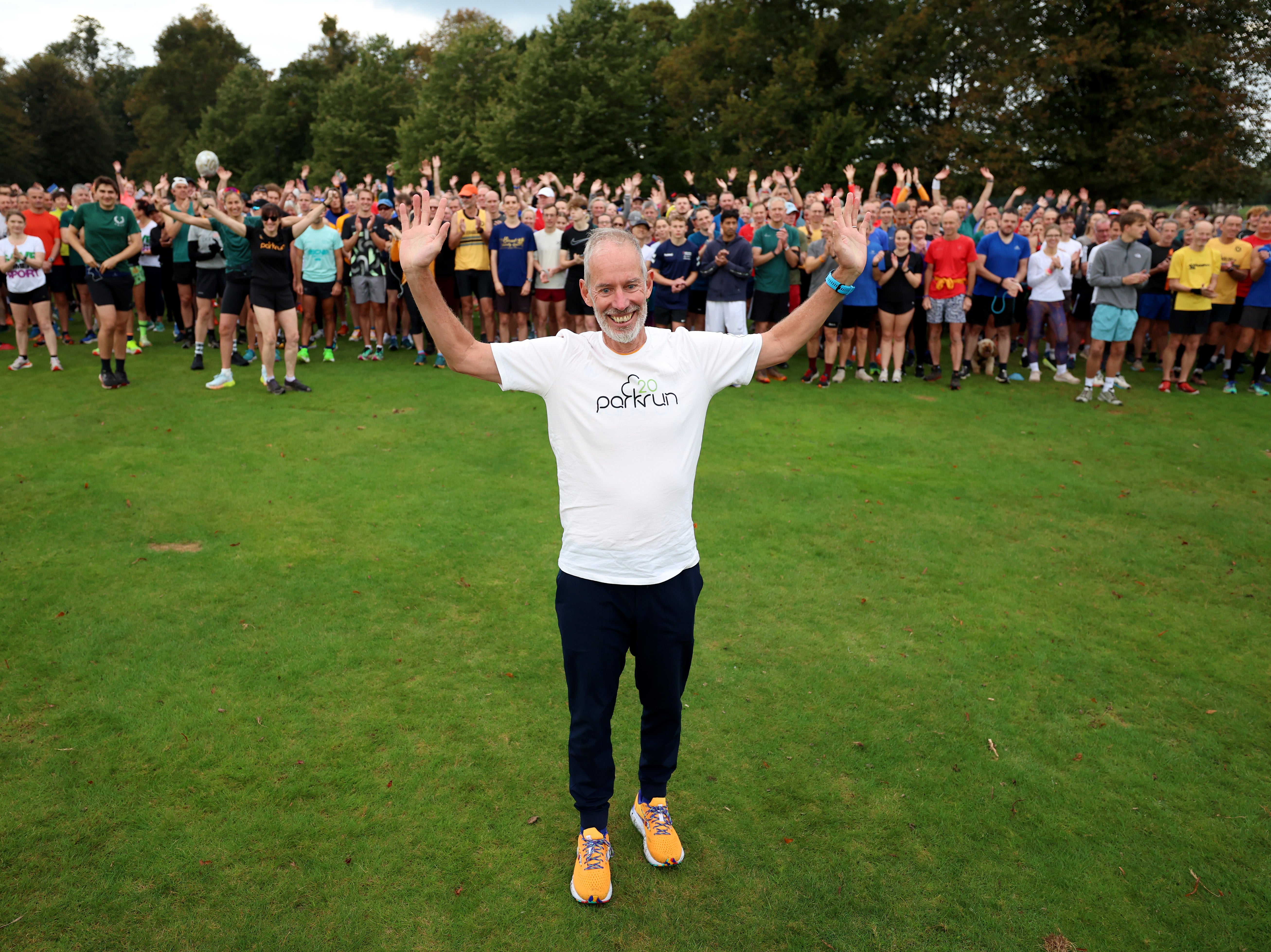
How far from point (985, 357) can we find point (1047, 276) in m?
1.42

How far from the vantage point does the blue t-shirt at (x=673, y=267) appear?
12016 mm

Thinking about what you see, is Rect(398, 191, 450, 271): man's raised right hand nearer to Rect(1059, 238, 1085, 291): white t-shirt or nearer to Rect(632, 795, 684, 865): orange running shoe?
Rect(632, 795, 684, 865): orange running shoe

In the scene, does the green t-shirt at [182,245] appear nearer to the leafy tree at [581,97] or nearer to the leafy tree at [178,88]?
the leafy tree at [581,97]

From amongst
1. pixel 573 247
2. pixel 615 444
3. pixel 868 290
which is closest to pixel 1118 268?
pixel 868 290

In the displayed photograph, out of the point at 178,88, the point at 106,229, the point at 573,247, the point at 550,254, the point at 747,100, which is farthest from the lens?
the point at 178,88

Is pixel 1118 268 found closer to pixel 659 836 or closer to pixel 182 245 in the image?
pixel 659 836

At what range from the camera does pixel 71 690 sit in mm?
4324

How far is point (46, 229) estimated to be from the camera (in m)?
A: 13.0

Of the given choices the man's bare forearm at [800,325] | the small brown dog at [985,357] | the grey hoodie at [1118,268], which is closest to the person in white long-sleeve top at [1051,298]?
the small brown dog at [985,357]

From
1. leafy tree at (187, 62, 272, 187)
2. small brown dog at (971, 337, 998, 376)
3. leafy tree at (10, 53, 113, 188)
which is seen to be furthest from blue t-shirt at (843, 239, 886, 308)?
leafy tree at (10, 53, 113, 188)

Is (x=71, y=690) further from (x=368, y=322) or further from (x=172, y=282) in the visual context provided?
(x=172, y=282)

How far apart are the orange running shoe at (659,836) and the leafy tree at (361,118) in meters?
51.3

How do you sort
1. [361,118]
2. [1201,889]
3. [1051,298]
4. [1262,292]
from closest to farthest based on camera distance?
1. [1201,889]
2. [1262,292]
3. [1051,298]
4. [361,118]

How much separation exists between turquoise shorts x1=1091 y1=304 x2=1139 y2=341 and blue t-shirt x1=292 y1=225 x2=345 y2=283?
34.6ft
